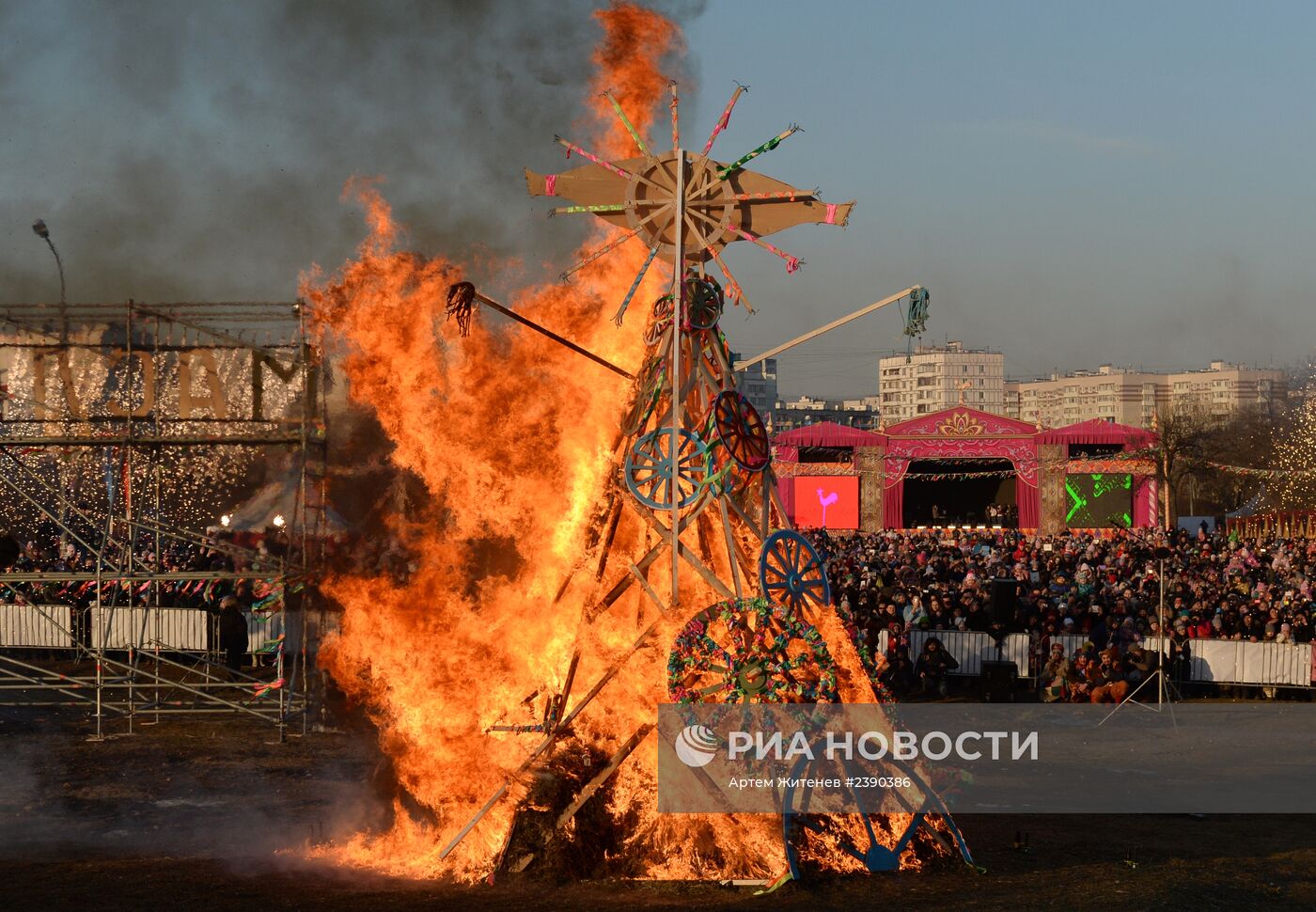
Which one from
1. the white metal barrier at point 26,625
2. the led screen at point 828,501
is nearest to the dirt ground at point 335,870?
the white metal barrier at point 26,625

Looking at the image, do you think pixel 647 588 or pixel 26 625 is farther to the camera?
pixel 26 625

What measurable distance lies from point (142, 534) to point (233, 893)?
20.0 m

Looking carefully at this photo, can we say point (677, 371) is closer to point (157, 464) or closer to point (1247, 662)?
point (157, 464)

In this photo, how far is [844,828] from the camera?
12.3 m

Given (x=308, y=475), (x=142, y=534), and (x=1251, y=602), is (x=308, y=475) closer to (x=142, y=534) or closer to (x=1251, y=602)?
(x=142, y=534)

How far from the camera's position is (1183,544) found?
35719mm

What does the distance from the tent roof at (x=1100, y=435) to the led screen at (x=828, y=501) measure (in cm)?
805

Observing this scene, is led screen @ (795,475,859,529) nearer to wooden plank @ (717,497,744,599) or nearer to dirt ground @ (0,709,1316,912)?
dirt ground @ (0,709,1316,912)

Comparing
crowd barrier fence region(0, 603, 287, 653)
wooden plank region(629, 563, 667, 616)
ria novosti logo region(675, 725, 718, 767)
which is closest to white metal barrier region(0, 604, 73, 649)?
crowd barrier fence region(0, 603, 287, 653)

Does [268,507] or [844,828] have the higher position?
[268,507]

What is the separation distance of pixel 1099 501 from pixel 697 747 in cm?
4451

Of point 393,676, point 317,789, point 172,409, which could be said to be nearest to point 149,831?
point 317,789

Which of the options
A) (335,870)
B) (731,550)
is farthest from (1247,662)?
(335,870)

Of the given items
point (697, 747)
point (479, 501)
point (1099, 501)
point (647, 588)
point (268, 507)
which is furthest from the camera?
point (1099, 501)
